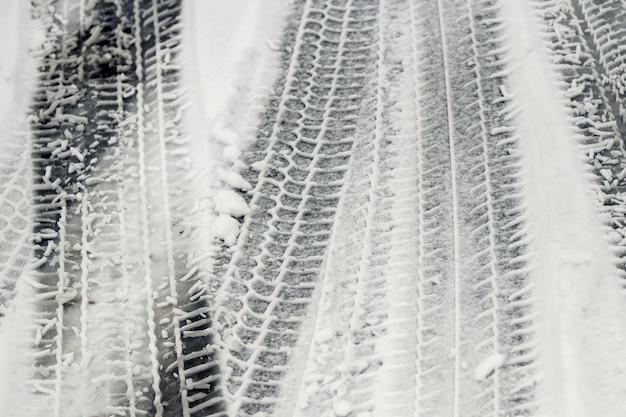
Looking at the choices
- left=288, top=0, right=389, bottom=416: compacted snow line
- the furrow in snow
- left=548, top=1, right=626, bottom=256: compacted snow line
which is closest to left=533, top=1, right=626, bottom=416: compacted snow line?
left=548, top=1, right=626, bottom=256: compacted snow line

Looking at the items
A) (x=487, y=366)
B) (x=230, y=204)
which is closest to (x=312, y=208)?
(x=230, y=204)

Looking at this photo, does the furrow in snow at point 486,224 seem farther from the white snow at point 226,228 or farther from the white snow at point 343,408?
the white snow at point 226,228

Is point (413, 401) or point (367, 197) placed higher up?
point (367, 197)

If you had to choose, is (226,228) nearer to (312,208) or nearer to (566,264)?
(312,208)

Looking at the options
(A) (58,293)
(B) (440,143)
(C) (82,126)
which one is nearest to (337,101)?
(B) (440,143)

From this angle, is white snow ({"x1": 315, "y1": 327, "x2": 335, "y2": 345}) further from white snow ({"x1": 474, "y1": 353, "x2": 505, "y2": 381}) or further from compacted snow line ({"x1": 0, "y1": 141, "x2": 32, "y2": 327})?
compacted snow line ({"x1": 0, "y1": 141, "x2": 32, "y2": 327})

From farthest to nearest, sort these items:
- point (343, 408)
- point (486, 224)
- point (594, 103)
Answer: point (594, 103), point (486, 224), point (343, 408)

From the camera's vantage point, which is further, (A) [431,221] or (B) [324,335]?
(A) [431,221]

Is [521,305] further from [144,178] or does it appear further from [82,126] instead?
[82,126]
